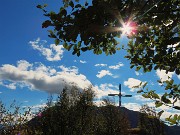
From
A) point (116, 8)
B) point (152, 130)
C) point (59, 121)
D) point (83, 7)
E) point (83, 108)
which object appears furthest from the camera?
point (152, 130)

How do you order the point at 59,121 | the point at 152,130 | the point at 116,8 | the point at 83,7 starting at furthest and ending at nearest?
the point at 152,130 → the point at 59,121 → the point at 83,7 → the point at 116,8

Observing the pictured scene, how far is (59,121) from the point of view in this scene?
35312 mm

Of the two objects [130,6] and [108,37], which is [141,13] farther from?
[108,37]

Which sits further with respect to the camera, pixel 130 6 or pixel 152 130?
pixel 152 130

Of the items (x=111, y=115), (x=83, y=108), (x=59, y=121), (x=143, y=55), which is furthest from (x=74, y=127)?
(x=143, y=55)

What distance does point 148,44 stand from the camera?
5.56m

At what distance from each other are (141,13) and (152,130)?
5118 cm

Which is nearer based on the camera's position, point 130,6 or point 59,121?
point 130,6

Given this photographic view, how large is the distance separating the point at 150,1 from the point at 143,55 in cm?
190

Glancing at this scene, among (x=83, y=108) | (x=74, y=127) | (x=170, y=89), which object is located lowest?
(x=170, y=89)

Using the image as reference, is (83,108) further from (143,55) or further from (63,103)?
(143,55)

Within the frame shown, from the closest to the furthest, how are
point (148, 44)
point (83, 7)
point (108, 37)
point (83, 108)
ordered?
point (83, 7) < point (108, 37) < point (148, 44) < point (83, 108)

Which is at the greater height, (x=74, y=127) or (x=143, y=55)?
(x=74, y=127)

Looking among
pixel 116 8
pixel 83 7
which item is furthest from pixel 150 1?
pixel 83 7
